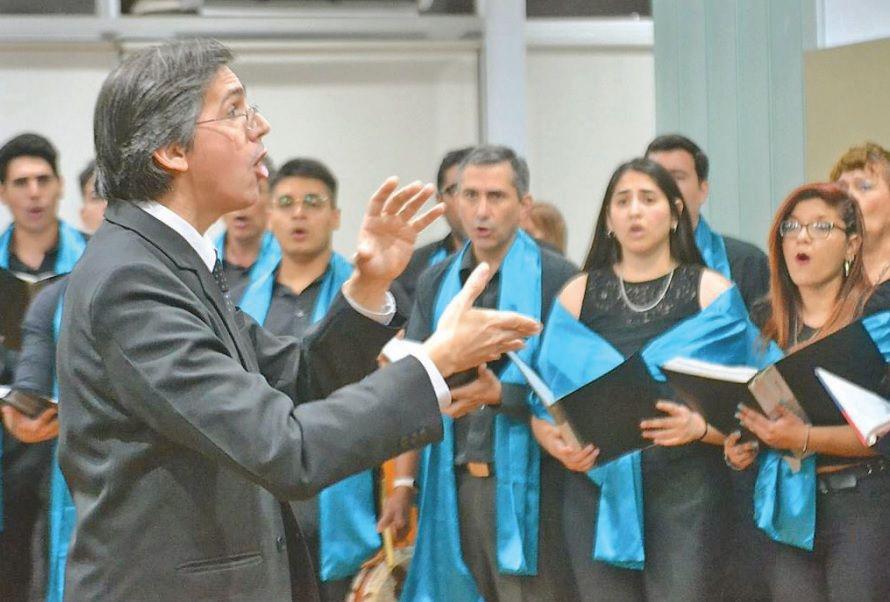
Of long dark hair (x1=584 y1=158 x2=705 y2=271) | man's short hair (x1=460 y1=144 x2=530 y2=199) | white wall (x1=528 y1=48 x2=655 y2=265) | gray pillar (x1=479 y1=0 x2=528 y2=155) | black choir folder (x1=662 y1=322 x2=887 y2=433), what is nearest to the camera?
black choir folder (x1=662 y1=322 x2=887 y2=433)

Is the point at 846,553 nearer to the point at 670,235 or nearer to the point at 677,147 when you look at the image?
the point at 670,235

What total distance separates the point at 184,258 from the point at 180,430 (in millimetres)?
258

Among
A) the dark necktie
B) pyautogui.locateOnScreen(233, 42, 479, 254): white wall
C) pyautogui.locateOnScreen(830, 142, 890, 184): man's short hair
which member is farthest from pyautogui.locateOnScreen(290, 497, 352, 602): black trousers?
pyautogui.locateOnScreen(233, 42, 479, 254): white wall

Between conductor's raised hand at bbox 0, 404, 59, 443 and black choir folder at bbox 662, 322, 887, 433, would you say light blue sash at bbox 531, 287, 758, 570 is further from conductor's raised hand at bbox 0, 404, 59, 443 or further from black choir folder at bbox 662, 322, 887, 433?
conductor's raised hand at bbox 0, 404, 59, 443

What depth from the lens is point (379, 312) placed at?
1976mm

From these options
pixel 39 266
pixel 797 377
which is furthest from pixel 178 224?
pixel 39 266

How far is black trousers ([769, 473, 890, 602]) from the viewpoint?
3.06 metres

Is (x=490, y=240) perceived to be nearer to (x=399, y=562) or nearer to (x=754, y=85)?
(x=399, y=562)

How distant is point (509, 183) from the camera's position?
13.8 ft

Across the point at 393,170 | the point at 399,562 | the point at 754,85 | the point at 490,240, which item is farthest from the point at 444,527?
the point at 393,170

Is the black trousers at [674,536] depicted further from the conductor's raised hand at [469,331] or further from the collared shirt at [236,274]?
the conductor's raised hand at [469,331]

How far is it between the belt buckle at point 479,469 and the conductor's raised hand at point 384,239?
1.81 meters

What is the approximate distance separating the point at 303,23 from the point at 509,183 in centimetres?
307

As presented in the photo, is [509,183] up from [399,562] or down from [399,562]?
up
